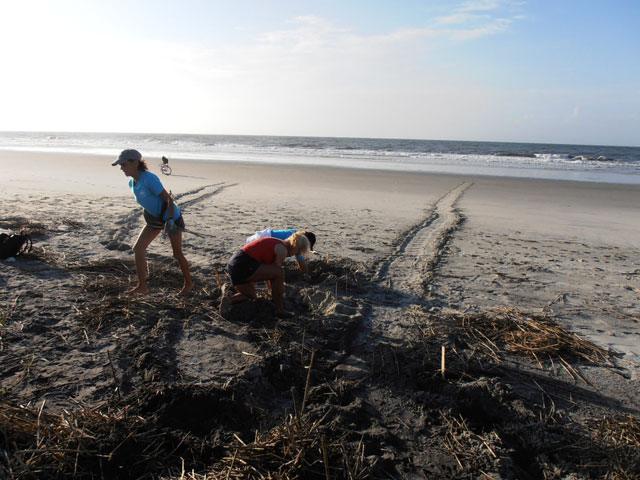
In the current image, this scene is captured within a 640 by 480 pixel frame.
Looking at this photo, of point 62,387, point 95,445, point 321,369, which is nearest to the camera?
point 95,445

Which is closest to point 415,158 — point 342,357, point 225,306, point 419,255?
point 419,255

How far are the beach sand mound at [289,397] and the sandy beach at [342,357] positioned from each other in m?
0.01

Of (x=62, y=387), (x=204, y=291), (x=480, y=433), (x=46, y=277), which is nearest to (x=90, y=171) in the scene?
(x=46, y=277)

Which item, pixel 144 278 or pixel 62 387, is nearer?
pixel 62 387

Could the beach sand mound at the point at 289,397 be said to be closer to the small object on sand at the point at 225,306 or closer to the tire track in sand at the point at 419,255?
the small object on sand at the point at 225,306

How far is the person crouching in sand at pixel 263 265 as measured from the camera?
400 centimetres

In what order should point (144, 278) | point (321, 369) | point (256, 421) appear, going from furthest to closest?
point (144, 278) < point (321, 369) < point (256, 421)

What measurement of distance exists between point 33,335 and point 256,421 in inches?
87.8

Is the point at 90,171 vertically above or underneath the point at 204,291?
above

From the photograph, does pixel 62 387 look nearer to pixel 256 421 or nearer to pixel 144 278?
pixel 256 421

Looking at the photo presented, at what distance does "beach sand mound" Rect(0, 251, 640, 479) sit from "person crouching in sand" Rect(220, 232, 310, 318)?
0.49 ft

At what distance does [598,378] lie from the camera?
3.25 m

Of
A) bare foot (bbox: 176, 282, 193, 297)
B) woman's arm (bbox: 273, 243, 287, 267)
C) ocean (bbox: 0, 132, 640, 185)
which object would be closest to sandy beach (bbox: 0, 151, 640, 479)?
bare foot (bbox: 176, 282, 193, 297)

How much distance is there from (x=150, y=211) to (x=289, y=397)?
266cm
